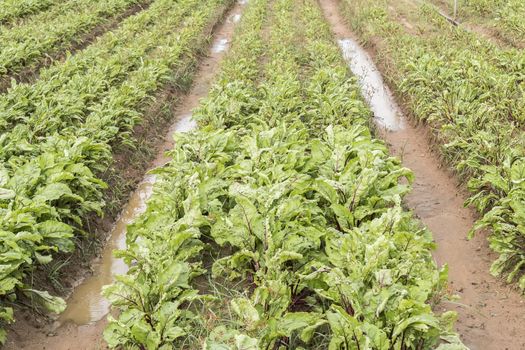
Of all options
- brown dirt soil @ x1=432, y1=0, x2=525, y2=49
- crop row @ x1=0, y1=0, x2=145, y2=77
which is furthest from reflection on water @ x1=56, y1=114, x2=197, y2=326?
brown dirt soil @ x1=432, y1=0, x2=525, y2=49

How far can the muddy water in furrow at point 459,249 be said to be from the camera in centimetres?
505

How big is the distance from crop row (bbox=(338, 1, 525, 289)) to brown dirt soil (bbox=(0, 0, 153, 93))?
8098mm

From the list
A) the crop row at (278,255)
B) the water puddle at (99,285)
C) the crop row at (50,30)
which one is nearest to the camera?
the crop row at (278,255)

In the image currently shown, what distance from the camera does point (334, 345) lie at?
395 cm

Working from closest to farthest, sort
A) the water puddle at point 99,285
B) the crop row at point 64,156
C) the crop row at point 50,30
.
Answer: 1. the crop row at point 64,156
2. the water puddle at point 99,285
3. the crop row at point 50,30

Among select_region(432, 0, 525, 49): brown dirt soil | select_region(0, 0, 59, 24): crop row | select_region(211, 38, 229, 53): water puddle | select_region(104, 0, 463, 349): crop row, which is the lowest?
select_region(432, 0, 525, 49): brown dirt soil

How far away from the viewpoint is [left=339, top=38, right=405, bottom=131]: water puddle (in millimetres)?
10469

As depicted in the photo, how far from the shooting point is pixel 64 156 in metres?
6.65

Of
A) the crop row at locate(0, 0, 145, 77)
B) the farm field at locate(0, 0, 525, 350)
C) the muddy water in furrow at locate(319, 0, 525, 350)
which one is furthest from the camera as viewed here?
the crop row at locate(0, 0, 145, 77)

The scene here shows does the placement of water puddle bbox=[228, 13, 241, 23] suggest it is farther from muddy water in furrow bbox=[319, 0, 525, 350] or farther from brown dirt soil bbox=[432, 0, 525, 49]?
muddy water in furrow bbox=[319, 0, 525, 350]

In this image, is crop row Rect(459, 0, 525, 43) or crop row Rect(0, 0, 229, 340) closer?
crop row Rect(0, 0, 229, 340)

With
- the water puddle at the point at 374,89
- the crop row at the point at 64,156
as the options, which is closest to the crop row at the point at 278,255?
the crop row at the point at 64,156

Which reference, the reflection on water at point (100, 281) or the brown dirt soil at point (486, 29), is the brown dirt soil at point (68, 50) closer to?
the reflection on water at point (100, 281)

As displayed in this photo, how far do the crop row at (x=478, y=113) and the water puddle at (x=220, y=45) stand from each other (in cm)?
497
